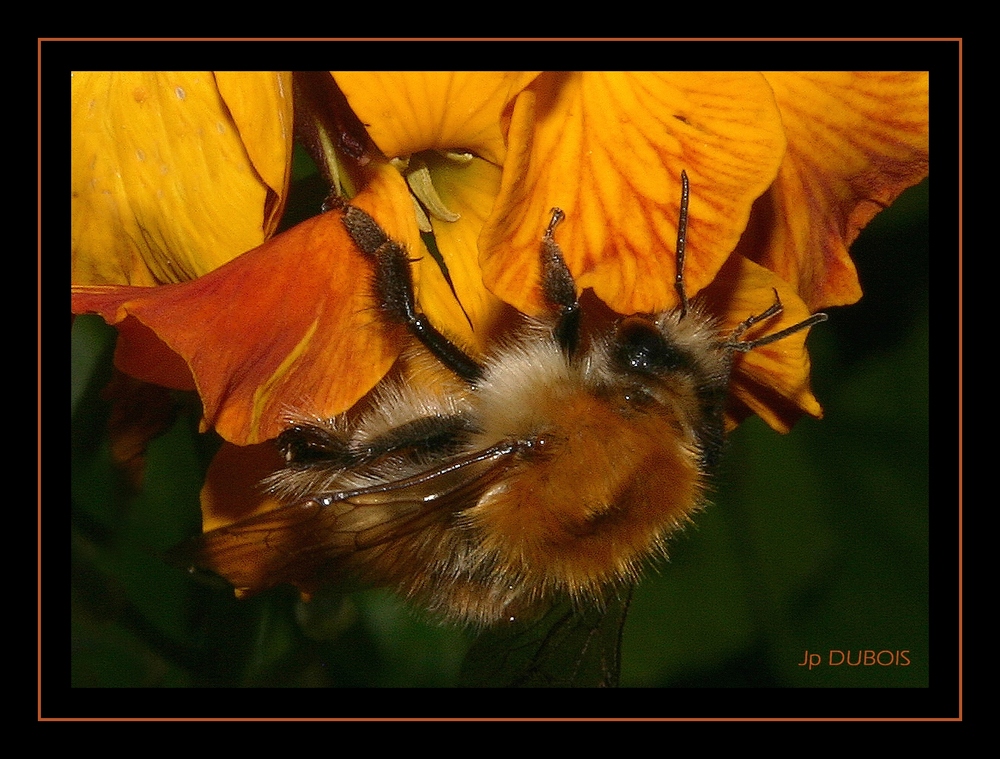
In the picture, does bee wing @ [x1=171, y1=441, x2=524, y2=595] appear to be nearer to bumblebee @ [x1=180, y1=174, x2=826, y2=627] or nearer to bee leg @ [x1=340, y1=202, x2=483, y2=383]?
bumblebee @ [x1=180, y1=174, x2=826, y2=627]

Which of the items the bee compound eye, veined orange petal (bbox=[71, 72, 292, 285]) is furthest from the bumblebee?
veined orange petal (bbox=[71, 72, 292, 285])

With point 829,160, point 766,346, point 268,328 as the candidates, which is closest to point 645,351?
point 766,346

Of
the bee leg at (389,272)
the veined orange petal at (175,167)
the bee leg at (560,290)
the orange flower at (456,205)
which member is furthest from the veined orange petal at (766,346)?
the veined orange petal at (175,167)

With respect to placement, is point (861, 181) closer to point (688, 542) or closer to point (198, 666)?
point (688, 542)

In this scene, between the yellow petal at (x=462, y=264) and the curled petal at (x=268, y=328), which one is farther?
the yellow petal at (x=462, y=264)

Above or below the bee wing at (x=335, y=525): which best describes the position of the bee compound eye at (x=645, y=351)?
above

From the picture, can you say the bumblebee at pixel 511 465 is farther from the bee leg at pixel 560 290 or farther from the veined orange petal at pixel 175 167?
the veined orange petal at pixel 175 167

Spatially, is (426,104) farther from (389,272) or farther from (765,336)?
(765,336)
